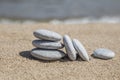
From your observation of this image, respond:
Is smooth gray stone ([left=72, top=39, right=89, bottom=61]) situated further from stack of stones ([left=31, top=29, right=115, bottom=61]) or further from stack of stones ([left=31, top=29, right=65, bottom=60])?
stack of stones ([left=31, top=29, right=65, bottom=60])

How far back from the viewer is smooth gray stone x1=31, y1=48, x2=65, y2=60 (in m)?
5.15

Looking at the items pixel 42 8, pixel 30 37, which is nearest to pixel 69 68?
pixel 30 37

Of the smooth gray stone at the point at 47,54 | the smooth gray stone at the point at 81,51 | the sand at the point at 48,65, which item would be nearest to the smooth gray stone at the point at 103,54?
the sand at the point at 48,65

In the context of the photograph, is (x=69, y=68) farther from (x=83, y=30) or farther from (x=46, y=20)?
(x=46, y=20)

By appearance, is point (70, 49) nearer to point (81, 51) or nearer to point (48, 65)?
point (81, 51)

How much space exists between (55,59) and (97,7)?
7649 mm

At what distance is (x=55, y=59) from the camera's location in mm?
5227

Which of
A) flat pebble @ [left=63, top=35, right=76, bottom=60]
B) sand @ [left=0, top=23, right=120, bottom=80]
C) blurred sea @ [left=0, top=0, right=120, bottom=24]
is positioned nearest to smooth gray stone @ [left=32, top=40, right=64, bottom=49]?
flat pebble @ [left=63, top=35, right=76, bottom=60]

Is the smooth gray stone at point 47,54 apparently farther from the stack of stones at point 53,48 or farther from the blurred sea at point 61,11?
the blurred sea at point 61,11

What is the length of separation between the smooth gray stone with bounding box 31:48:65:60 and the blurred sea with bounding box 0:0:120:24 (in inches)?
191

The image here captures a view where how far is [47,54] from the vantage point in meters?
5.15

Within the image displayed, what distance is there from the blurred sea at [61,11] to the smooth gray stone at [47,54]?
4.86m

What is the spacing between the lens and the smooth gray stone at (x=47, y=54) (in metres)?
5.15

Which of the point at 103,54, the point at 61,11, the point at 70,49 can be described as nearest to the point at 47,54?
the point at 70,49
